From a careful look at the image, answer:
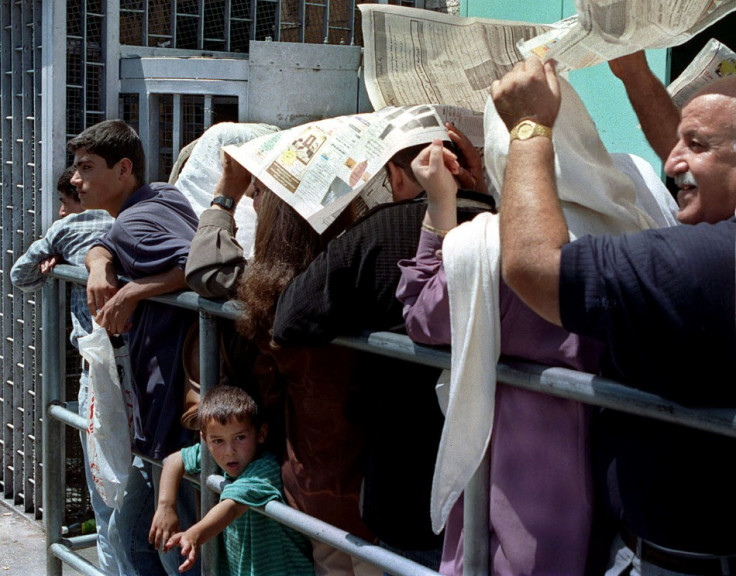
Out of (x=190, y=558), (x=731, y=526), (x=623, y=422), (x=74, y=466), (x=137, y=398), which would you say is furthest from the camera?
(x=74, y=466)

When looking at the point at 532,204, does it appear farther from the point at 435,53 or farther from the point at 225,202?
the point at 225,202

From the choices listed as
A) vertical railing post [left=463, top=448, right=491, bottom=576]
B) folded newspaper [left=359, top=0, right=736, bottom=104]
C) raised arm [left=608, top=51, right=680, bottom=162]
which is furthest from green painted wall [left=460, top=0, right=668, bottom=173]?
vertical railing post [left=463, top=448, right=491, bottom=576]

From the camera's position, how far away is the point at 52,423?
3359 mm

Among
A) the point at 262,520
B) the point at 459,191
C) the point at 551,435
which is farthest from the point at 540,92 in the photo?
the point at 262,520

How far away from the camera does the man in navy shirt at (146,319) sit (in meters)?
2.87

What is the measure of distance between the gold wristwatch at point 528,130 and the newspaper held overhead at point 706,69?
0.93m

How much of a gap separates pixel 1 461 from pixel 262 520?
318cm

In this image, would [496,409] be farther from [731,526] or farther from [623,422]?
[731,526]

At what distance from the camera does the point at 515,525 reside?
1856 millimetres

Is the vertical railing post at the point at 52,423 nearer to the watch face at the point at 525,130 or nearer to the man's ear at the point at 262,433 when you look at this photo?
the man's ear at the point at 262,433

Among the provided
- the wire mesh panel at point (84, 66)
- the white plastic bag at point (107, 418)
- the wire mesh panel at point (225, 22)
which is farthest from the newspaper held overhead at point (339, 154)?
the wire mesh panel at point (225, 22)

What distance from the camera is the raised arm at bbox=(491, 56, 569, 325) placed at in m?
1.63

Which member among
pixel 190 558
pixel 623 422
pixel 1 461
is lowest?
pixel 1 461

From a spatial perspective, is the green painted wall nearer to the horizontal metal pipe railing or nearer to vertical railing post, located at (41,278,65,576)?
the horizontal metal pipe railing
